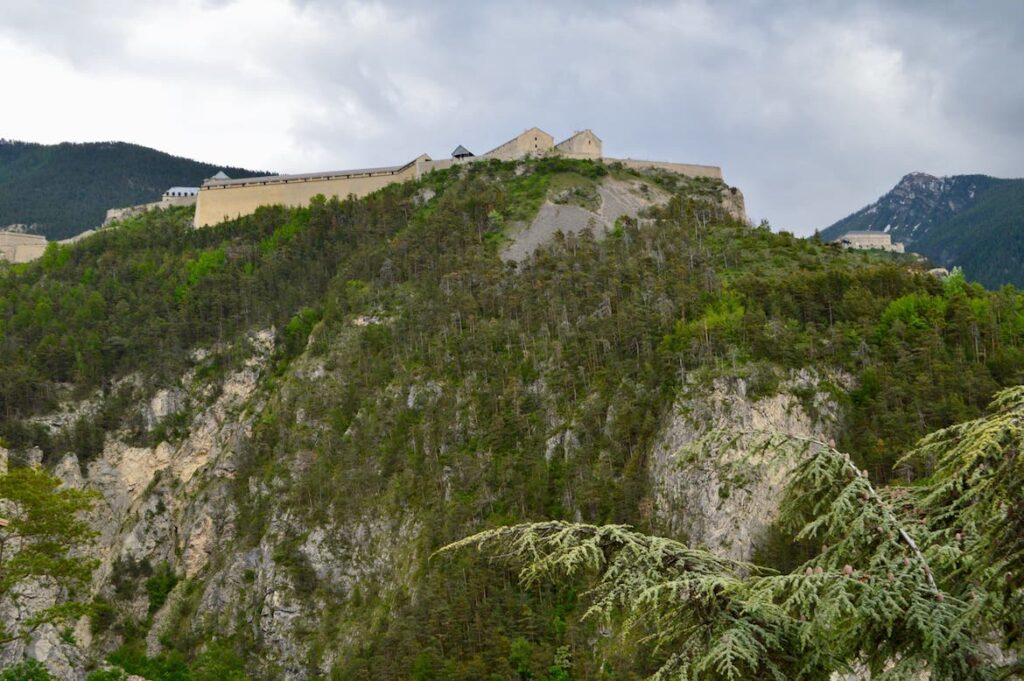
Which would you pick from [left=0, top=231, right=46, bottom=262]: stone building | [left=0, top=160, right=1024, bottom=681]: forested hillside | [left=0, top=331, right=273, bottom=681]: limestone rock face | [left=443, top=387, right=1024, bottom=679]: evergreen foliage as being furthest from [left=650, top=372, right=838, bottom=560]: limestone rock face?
[left=0, top=231, right=46, bottom=262]: stone building

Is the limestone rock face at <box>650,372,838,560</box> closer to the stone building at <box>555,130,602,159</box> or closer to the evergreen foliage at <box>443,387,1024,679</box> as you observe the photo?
the evergreen foliage at <box>443,387,1024,679</box>

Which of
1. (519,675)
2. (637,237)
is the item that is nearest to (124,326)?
(637,237)

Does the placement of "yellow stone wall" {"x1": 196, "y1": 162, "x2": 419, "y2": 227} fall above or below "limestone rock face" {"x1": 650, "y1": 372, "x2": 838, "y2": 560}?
above

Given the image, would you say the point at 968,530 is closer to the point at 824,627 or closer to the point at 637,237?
the point at 824,627

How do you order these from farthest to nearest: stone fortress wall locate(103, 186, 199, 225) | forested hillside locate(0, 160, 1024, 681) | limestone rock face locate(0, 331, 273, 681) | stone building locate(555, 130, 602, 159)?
stone fortress wall locate(103, 186, 199, 225) → stone building locate(555, 130, 602, 159) → limestone rock face locate(0, 331, 273, 681) → forested hillside locate(0, 160, 1024, 681)

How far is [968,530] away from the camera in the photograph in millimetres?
9609

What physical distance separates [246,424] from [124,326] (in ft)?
82.6

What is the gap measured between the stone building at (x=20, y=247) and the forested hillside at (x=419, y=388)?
3151 cm

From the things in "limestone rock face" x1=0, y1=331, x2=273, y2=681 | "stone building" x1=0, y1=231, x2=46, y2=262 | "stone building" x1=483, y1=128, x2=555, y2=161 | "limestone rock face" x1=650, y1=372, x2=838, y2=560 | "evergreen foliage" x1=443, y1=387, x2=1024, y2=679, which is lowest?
"limestone rock face" x1=0, y1=331, x2=273, y2=681

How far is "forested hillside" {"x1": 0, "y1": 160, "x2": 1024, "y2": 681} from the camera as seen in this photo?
58.2m

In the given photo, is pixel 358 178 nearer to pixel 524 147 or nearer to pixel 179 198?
pixel 524 147

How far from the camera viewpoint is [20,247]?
5763 inches

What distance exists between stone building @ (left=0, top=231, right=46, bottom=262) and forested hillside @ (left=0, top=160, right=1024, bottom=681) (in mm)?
31505

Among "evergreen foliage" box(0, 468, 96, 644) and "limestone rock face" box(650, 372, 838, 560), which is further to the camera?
"limestone rock face" box(650, 372, 838, 560)
